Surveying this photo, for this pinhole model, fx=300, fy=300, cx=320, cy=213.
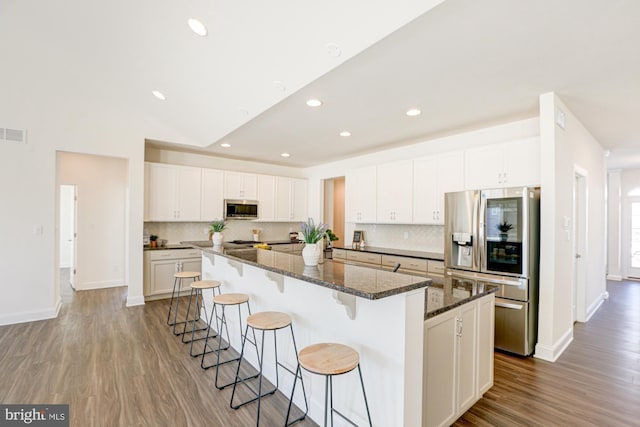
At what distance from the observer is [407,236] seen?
524 cm

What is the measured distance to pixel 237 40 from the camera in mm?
2648

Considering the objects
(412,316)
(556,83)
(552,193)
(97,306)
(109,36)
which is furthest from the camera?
(97,306)

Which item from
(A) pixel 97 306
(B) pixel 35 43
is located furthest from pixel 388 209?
(B) pixel 35 43

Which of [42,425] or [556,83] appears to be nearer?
[42,425]

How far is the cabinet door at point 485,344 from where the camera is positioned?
2314mm

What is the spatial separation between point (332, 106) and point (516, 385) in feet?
10.6

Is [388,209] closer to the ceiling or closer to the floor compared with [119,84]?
closer to the floor

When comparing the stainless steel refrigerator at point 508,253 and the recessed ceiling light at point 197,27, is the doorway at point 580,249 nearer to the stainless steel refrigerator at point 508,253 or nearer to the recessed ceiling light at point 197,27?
the stainless steel refrigerator at point 508,253

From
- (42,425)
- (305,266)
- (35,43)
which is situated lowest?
(42,425)

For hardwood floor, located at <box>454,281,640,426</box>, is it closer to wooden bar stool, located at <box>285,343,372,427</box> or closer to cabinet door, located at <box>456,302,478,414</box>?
cabinet door, located at <box>456,302,478,414</box>

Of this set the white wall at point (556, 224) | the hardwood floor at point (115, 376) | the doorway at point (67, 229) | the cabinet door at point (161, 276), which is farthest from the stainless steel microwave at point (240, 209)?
the white wall at point (556, 224)

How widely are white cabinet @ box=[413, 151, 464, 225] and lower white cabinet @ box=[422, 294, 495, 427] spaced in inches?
81.8

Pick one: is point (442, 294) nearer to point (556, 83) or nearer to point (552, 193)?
point (552, 193)

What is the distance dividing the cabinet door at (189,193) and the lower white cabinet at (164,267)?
681mm
